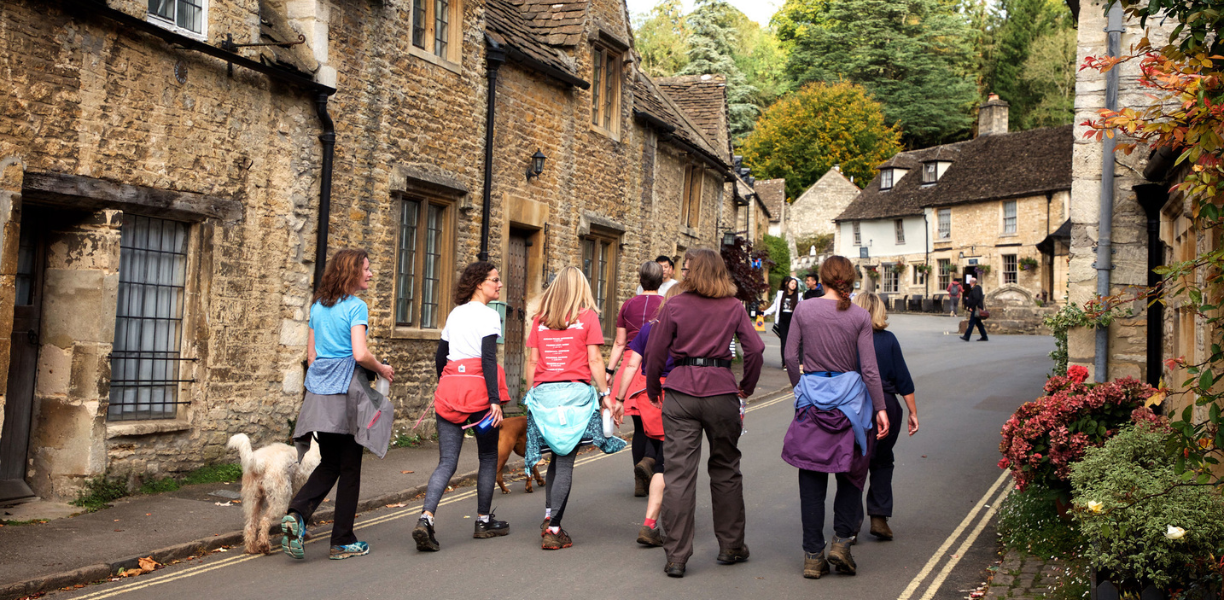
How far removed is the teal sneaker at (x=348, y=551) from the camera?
6812 mm

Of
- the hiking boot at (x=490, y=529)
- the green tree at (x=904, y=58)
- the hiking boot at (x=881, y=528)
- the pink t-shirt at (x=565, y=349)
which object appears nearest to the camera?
the pink t-shirt at (x=565, y=349)

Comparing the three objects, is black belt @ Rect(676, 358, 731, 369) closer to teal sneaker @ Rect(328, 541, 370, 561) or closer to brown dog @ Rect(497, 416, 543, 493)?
teal sneaker @ Rect(328, 541, 370, 561)

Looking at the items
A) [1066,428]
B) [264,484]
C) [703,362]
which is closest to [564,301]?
[703,362]

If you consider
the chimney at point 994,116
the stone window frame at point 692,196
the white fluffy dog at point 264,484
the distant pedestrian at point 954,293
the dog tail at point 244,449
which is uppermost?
the chimney at point 994,116

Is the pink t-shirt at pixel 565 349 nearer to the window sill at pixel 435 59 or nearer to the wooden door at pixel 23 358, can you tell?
the wooden door at pixel 23 358

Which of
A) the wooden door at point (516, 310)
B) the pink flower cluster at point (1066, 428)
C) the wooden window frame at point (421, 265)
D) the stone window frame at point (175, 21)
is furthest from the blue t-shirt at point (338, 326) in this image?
the wooden door at point (516, 310)

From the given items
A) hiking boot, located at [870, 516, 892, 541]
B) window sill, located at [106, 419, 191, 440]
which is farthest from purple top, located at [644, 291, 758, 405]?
window sill, located at [106, 419, 191, 440]

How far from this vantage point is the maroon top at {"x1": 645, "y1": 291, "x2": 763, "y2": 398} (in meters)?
6.48

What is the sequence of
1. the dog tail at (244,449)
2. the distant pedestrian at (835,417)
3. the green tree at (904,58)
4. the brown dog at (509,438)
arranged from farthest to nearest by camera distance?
the green tree at (904,58) → the brown dog at (509,438) → the dog tail at (244,449) → the distant pedestrian at (835,417)

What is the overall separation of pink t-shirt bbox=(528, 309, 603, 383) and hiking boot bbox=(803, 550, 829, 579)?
2029 mm

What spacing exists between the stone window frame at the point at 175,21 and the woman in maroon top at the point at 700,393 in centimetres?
553

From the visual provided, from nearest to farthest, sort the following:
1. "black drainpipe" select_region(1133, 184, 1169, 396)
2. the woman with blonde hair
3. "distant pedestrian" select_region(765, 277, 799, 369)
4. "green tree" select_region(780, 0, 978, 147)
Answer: the woman with blonde hair < "black drainpipe" select_region(1133, 184, 1169, 396) < "distant pedestrian" select_region(765, 277, 799, 369) < "green tree" select_region(780, 0, 978, 147)

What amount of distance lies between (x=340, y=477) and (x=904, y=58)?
61240 mm

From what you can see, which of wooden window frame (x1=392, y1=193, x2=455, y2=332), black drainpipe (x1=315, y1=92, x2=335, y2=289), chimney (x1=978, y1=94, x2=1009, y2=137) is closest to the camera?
black drainpipe (x1=315, y1=92, x2=335, y2=289)
